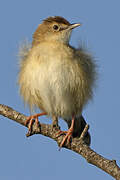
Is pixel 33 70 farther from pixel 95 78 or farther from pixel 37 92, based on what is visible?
pixel 95 78

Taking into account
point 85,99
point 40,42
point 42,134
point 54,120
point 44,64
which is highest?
point 40,42

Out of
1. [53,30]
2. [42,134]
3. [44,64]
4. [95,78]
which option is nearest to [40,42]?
[53,30]

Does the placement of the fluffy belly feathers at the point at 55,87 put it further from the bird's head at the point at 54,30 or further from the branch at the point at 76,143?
the branch at the point at 76,143

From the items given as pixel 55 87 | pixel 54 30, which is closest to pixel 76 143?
pixel 55 87

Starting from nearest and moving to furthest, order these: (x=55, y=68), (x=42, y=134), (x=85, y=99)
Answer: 1. (x=42, y=134)
2. (x=55, y=68)
3. (x=85, y=99)

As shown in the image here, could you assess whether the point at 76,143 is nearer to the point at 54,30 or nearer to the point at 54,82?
the point at 54,82

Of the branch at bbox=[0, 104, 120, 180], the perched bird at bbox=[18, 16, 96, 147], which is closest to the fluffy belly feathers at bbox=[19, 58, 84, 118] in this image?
the perched bird at bbox=[18, 16, 96, 147]

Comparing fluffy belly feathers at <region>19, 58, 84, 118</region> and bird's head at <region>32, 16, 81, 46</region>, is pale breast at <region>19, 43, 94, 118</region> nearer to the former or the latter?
fluffy belly feathers at <region>19, 58, 84, 118</region>

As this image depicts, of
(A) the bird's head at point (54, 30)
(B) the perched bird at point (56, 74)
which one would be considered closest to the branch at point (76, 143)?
(B) the perched bird at point (56, 74)
